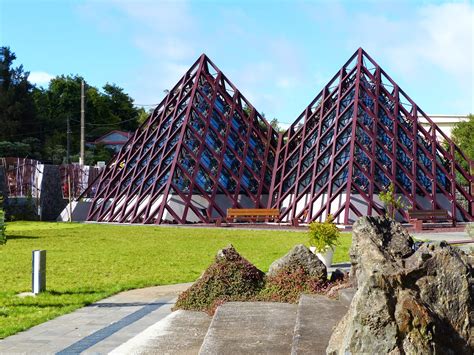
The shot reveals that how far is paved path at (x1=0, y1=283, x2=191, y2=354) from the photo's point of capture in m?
7.15

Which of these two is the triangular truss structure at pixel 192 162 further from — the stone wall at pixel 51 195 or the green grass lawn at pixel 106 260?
the green grass lawn at pixel 106 260

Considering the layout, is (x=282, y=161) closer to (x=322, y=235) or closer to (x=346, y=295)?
(x=322, y=235)

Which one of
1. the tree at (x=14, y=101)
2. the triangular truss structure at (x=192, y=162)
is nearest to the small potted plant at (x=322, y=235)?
the triangular truss structure at (x=192, y=162)

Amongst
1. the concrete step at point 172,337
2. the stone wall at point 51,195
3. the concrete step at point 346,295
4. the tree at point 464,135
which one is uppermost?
the tree at point 464,135

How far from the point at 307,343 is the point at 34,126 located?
66112 mm

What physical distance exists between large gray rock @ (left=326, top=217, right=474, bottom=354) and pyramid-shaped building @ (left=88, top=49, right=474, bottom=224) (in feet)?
86.7

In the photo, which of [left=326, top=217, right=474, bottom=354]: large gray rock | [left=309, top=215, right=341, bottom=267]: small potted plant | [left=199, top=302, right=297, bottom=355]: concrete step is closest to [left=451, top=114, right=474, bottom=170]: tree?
[left=309, top=215, right=341, bottom=267]: small potted plant

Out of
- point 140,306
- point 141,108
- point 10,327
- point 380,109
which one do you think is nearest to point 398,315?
point 10,327

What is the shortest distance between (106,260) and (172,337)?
952 cm

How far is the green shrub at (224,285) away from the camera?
9266mm

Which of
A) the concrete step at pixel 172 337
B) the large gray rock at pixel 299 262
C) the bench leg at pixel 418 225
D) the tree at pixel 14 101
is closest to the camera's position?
the concrete step at pixel 172 337

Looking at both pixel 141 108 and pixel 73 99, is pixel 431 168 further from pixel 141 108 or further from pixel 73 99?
pixel 141 108

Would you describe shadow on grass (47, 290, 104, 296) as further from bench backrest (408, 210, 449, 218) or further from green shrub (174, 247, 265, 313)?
bench backrest (408, 210, 449, 218)

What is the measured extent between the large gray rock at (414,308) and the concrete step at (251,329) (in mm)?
1482
